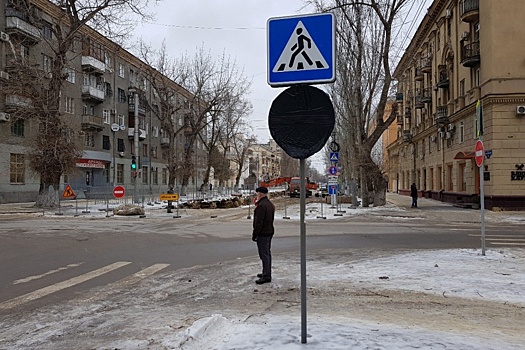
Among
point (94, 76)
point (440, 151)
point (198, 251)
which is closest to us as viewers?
point (198, 251)

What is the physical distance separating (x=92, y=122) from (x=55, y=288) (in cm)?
4492

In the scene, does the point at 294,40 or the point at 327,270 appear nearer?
the point at 294,40

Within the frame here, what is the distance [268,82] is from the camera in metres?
4.28

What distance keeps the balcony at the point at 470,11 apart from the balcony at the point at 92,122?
36834mm

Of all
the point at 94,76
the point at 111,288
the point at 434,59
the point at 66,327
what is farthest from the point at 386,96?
the point at 94,76

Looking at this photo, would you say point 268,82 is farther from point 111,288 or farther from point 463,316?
point 111,288

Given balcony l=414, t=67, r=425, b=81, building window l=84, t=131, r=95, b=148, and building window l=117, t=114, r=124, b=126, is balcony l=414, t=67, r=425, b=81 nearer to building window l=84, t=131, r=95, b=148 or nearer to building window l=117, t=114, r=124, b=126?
building window l=117, t=114, r=124, b=126

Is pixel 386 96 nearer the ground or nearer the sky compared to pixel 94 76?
nearer the ground

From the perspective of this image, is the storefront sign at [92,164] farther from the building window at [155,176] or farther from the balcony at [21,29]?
the building window at [155,176]

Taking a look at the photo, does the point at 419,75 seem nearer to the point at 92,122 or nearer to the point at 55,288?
the point at 92,122

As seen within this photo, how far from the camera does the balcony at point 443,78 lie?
3663 centimetres

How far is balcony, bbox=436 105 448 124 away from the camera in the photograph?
120 ft

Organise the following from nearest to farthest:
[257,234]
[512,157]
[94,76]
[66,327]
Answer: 1. [66,327]
2. [257,234]
3. [512,157]
4. [94,76]

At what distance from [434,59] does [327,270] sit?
3834 cm
